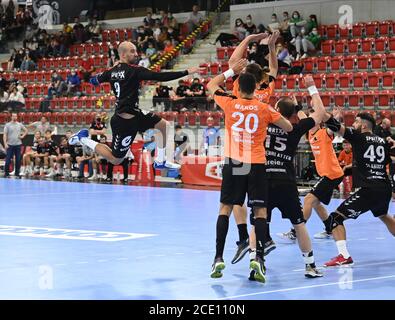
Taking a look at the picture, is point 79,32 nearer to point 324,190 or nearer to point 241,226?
point 324,190

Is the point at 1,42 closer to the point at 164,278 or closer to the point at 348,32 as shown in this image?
the point at 348,32

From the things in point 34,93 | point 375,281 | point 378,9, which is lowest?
point 375,281

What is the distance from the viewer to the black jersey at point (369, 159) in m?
9.79

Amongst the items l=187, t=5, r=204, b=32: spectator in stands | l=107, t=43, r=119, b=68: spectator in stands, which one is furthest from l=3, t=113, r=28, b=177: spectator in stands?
l=187, t=5, r=204, b=32: spectator in stands

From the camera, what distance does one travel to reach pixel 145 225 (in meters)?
13.4

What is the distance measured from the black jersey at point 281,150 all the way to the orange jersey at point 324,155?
2824mm

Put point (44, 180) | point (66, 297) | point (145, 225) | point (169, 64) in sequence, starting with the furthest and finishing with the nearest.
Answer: point (169, 64), point (44, 180), point (145, 225), point (66, 297)

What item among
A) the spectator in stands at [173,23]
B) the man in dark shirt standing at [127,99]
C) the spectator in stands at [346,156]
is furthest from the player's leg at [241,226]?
the spectator in stands at [173,23]

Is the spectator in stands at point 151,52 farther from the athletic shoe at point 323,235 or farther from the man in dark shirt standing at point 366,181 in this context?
the man in dark shirt standing at point 366,181

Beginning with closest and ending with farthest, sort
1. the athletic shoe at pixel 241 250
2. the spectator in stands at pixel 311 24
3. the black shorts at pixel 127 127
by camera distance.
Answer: the athletic shoe at pixel 241 250, the black shorts at pixel 127 127, the spectator in stands at pixel 311 24

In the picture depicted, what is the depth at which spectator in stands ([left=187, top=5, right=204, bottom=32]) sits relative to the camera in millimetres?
32406

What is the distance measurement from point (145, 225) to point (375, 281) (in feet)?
18.7

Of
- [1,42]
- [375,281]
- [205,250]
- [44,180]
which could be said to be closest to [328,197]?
[205,250]

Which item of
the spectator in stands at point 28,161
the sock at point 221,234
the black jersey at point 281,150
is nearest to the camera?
the sock at point 221,234
